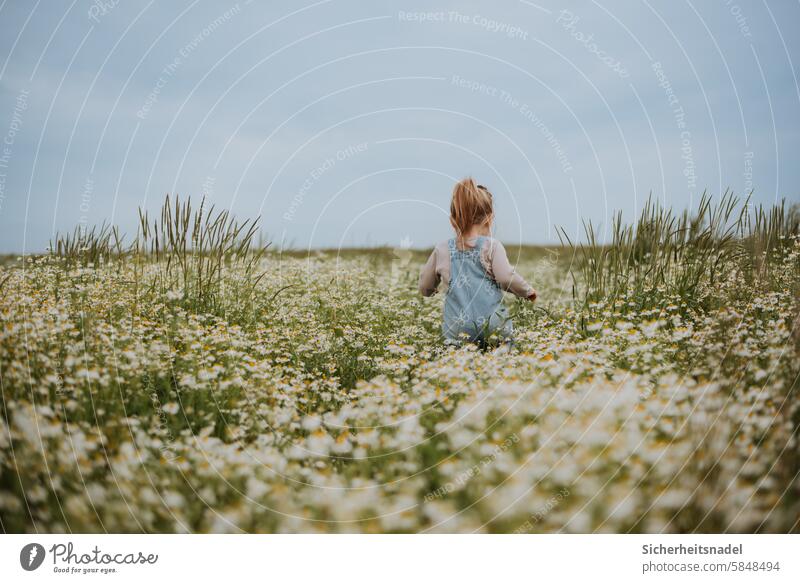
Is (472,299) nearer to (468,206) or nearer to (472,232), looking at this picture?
(472,232)

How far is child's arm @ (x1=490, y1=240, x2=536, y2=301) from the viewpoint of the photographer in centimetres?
407

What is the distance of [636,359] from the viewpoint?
3.35 meters

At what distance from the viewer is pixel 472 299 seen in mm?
4207

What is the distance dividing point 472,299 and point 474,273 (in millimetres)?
224

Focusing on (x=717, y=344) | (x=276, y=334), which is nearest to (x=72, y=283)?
(x=276, y=334)

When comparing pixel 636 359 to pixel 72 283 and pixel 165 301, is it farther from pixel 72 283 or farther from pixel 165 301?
pixel 72 283

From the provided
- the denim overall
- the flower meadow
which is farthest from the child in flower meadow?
A: the flower meadow

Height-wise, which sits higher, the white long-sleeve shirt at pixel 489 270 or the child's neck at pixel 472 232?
the child's neck at pixel 472 232

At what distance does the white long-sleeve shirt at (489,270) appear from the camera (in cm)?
407

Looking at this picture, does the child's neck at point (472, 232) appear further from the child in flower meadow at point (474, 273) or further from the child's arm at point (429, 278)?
the child's arm at point (429, 278)
